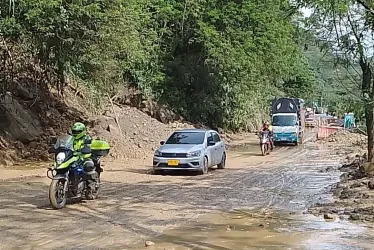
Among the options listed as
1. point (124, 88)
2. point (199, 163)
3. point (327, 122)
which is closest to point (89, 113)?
point (124, 88)

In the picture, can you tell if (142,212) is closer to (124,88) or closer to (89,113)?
(89,113)

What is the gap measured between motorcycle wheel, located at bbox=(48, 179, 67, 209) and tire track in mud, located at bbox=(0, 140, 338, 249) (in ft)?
0.69

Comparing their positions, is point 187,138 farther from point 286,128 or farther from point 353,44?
point 286,128

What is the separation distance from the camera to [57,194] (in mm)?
11828

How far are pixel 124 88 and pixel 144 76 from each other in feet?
4.44

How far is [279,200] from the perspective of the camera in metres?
13.9

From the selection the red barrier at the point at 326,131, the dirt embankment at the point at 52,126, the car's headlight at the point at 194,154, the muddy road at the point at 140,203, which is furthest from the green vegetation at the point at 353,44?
the red barrier at the point at 326,131

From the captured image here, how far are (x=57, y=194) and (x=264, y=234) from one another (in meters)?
4.45

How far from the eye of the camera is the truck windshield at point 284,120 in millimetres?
37969

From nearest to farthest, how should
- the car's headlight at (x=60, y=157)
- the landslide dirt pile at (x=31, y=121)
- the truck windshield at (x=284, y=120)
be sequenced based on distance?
the car's headlight at (x=60, y=157), the landslide dirt pile at (x=31, y=121), the truck windshield at (x=284, y=120)

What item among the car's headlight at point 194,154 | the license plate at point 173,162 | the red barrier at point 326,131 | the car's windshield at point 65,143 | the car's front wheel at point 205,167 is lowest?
the car's front wheel at point 205,167

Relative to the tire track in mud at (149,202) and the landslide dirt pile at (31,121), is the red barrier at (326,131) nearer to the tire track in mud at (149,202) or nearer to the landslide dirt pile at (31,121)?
the landslide dirt pile at (31,121)

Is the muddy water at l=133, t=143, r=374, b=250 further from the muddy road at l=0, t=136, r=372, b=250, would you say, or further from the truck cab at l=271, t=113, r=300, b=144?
the truck cab at l=271, t=113, r=300, b=144

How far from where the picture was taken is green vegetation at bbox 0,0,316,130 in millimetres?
19203
